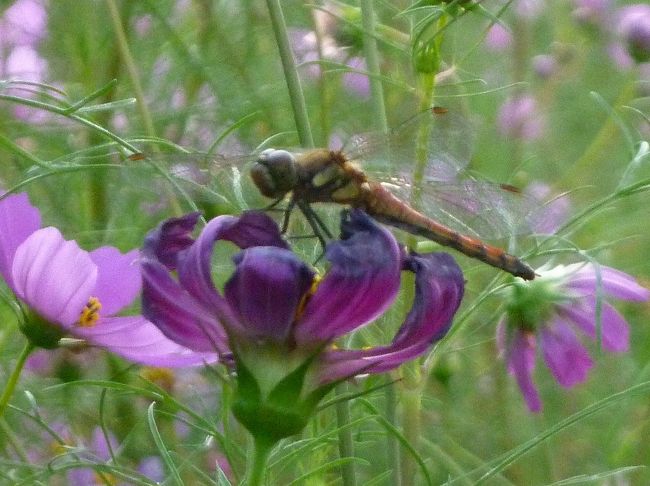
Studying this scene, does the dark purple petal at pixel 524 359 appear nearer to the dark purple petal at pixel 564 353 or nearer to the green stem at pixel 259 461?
the dark purple petal at pixel 564 353

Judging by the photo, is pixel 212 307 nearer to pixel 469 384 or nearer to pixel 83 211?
pixel 83 211

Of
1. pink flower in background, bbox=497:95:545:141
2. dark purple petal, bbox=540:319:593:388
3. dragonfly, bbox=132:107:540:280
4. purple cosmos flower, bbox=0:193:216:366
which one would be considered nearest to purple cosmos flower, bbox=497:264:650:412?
dark purple petal, bbox=540:319:593:388

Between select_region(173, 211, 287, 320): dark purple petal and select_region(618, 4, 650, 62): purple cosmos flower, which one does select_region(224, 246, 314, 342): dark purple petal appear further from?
select_region(618, 4, 650, 62): purple cosmos flower

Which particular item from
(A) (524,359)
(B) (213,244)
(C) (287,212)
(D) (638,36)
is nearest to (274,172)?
(C) (287,212)

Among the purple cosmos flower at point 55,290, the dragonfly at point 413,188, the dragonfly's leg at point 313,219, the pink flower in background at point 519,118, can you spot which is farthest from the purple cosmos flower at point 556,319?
the pink flower in background at point 519,118

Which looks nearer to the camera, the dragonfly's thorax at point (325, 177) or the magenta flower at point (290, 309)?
the magenta flower at point (290, 309)

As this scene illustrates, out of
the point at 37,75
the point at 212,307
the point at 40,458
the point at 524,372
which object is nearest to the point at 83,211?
the point at 37,75

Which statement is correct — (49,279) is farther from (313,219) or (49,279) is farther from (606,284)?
(606,284)
